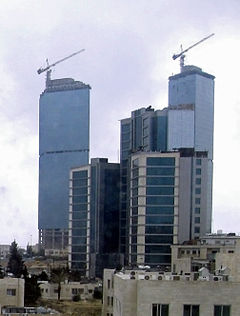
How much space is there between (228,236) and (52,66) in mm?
100167

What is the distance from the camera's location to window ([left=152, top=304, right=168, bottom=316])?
759 centimetres

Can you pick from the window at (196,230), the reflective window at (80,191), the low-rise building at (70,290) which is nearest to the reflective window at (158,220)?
the window at (196,230)

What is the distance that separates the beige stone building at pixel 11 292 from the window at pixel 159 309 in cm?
1513

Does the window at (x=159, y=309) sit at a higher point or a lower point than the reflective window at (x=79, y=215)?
higher

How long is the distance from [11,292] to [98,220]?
3595 centimetres

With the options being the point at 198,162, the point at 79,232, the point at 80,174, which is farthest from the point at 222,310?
the point at 79,232

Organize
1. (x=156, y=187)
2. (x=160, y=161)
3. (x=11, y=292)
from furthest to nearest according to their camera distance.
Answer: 1. (x=156, y=187)
2. (x=160, y=161)
3. (x=11, y=292)

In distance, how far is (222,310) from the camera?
7648mm

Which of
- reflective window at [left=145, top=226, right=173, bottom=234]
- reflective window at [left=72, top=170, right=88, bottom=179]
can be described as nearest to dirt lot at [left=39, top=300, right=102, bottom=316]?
reflective window at [left=145, top=226, right=173, bottom=234]

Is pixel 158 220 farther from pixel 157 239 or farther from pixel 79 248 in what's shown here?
pixel 79 248

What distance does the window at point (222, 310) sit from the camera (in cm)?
763

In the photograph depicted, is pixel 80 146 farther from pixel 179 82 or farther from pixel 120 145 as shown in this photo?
pixel 120 145

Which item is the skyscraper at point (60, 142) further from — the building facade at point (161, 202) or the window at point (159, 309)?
the window at point (159, 309)

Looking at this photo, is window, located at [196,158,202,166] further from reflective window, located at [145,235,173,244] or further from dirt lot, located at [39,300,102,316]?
dirt lot, located at [39,300,102,316]
